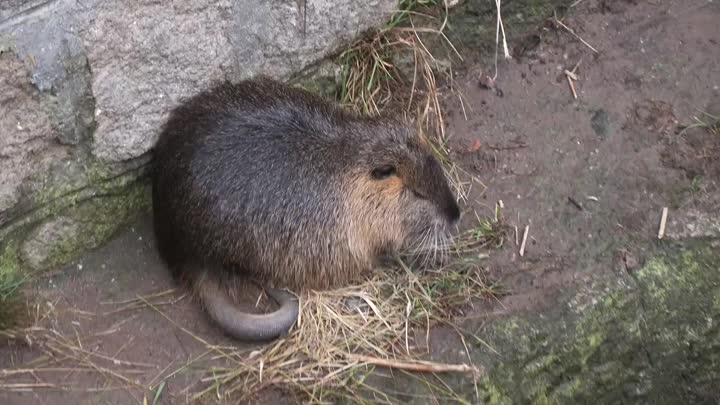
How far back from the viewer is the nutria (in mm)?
3012

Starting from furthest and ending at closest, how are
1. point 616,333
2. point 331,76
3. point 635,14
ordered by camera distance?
point 635,14 → point 331,76 → point 616,333

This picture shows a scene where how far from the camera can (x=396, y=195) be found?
321 cm

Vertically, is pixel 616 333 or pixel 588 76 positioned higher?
pixel 588 76

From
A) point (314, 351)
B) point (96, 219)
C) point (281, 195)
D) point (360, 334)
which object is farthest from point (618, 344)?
point (96, 219)

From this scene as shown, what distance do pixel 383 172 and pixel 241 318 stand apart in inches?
24.5

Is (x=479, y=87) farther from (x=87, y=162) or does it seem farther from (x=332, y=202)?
(x=87, y=162)

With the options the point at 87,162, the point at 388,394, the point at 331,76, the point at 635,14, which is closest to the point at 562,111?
the point at 635,14

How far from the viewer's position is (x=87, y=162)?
3.01 m

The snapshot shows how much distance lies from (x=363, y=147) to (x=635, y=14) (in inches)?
56.4

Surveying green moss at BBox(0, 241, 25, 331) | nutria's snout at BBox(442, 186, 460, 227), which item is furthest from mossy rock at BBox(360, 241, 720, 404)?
green moss at BBox(0, 241, 25, 331)

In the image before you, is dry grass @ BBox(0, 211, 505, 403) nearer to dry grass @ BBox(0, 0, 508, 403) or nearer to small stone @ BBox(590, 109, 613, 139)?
dry grass @ BBox(0, 0, 508, 403)

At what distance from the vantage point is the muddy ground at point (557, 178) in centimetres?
304

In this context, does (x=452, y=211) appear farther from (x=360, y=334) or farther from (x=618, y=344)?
(x=618, y=344)

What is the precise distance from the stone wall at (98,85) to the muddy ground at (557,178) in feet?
0.57
